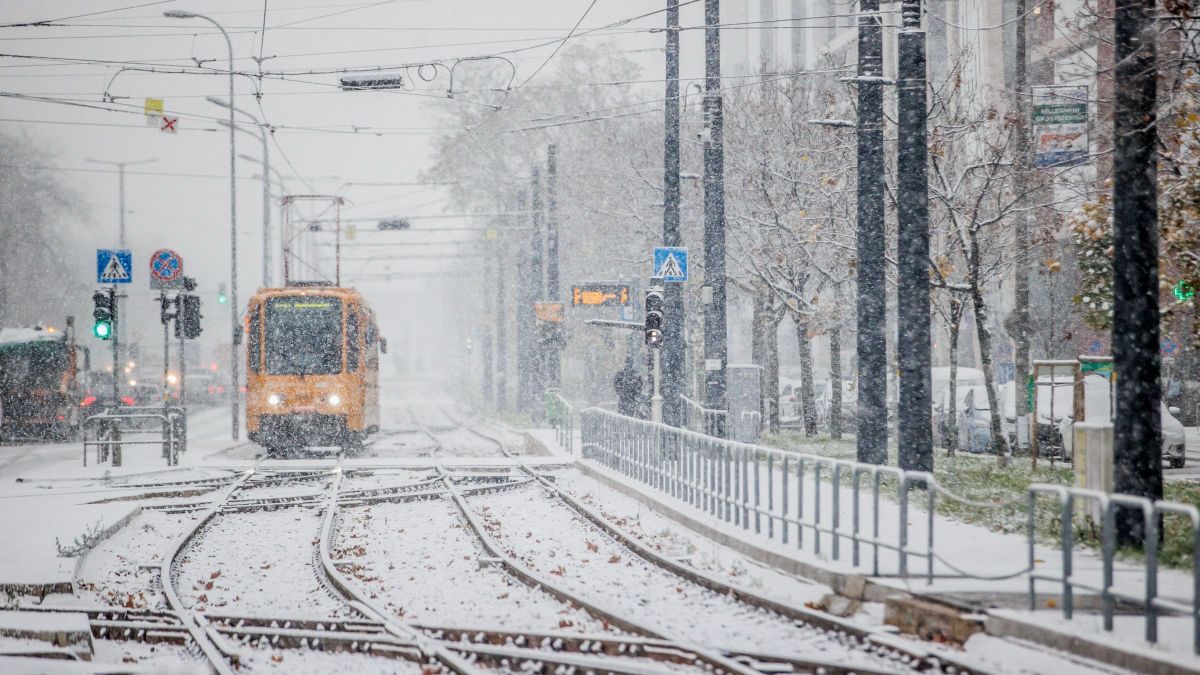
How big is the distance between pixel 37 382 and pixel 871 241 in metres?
29.2

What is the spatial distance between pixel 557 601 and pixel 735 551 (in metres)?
2.82

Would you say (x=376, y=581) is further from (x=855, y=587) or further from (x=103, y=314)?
(x=103, y=314)

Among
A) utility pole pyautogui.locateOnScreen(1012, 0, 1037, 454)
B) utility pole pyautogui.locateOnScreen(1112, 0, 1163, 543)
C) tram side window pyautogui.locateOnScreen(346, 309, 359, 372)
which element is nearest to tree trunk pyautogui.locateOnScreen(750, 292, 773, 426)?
utility pole pyautogui.locateOnScreen(1012, 0, 1037, 454)

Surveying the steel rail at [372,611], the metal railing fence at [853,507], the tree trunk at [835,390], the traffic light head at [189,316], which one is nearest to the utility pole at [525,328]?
the tree trunk at [835,390]

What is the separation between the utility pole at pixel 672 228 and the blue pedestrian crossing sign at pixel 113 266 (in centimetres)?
977

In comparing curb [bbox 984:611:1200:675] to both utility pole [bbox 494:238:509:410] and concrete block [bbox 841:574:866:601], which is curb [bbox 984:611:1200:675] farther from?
utility pole [bbox 494:238:509:410]

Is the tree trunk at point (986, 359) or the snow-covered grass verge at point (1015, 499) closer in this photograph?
the snow-covered grass verge at point (1015, 499)

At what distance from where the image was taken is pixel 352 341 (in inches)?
1070

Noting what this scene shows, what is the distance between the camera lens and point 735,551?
41.8 feet

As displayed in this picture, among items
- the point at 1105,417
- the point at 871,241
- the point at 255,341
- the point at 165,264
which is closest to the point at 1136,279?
the point at 871,241

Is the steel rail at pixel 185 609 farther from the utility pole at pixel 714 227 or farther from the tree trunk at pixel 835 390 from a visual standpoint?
the tree trunk at pixel 835 390

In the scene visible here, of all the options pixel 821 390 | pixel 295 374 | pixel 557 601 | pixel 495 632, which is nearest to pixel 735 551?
pixel 557 601

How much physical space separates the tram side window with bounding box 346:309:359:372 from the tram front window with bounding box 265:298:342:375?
18 cm

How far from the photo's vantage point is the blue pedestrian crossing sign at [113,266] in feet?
76.8
